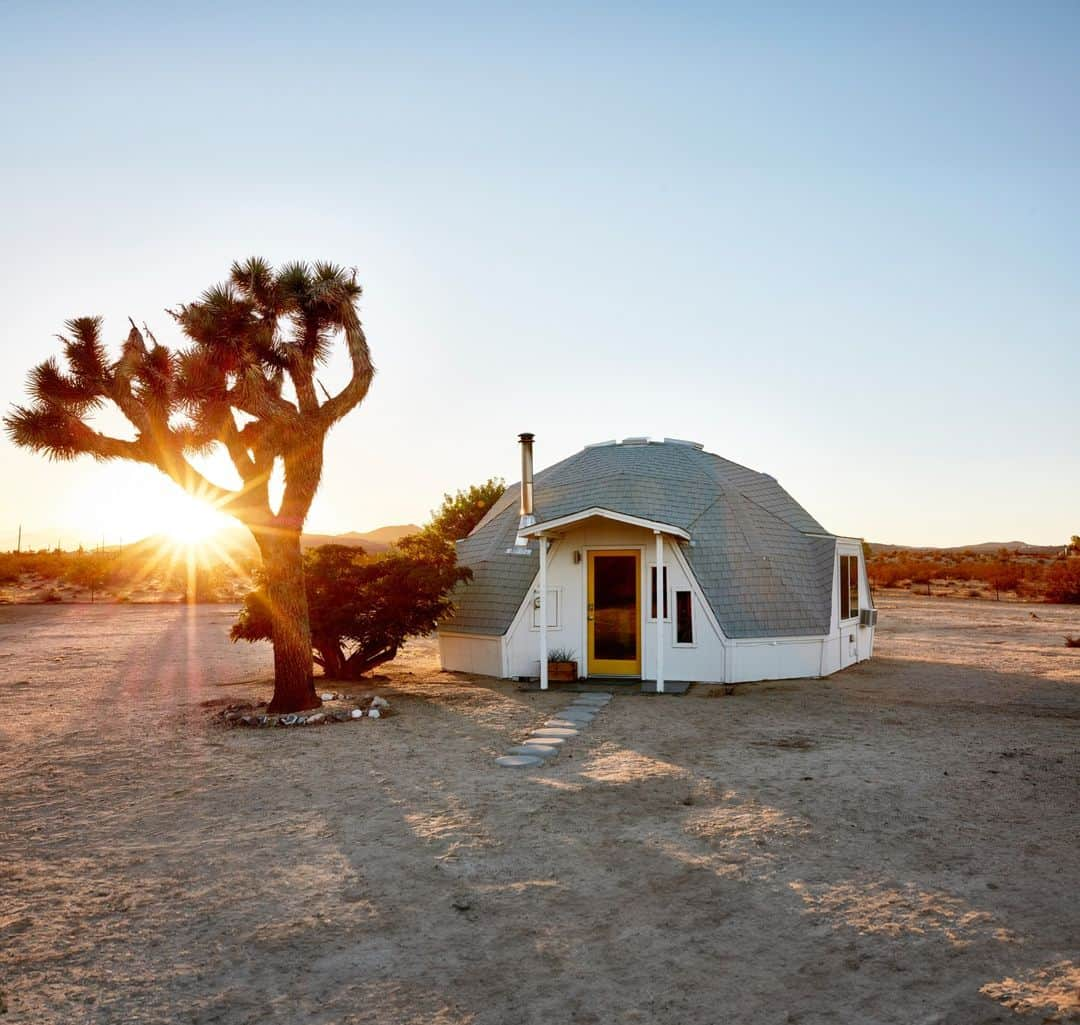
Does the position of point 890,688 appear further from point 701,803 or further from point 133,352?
point 133,352

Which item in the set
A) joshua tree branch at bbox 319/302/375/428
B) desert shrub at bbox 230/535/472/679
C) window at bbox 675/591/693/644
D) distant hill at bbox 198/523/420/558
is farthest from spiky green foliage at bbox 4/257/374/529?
distant hill at bbox 198/523/420/558

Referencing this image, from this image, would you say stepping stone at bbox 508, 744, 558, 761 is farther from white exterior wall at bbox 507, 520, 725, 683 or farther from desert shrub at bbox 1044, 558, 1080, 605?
desert shrub at bbox 1044, 558, 1080, 605

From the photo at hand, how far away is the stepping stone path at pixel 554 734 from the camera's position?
10.4 meters

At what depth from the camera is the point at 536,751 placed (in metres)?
10.9

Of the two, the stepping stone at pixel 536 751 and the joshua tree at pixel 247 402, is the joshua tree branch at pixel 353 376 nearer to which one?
the joshua tree at pixel 247 402

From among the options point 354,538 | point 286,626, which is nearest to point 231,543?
point 354,538

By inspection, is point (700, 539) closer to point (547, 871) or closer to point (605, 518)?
point (605, 518)

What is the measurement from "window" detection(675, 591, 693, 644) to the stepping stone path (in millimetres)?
2320

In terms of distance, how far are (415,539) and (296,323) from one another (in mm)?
8005

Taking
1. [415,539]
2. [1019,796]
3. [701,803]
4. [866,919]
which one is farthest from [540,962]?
[415,539]

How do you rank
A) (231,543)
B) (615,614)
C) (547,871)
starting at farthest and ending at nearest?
(231,543) < (615,614) < (547,871)

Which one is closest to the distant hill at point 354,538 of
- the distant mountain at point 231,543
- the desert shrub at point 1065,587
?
the distant mountain at point 231,543

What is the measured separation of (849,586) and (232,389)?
1392cm

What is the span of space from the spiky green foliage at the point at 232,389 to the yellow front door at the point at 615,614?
629cm
